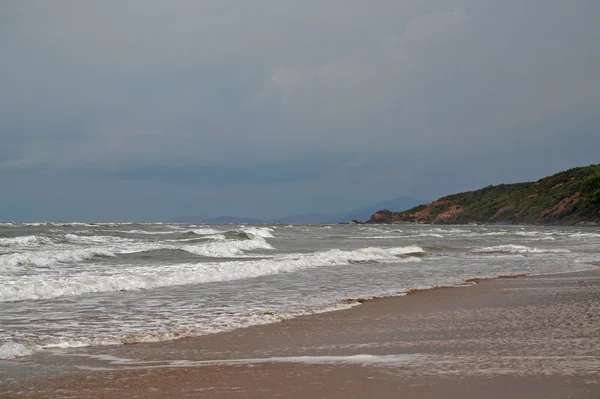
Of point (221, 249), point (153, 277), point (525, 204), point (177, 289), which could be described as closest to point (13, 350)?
point (177, 289)

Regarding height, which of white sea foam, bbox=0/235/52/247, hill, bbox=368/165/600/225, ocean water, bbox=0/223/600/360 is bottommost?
ocean water, bbox=0/223/600/360

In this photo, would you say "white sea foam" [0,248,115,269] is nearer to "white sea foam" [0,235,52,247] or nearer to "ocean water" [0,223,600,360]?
"ocean water" [0,223,600,360]

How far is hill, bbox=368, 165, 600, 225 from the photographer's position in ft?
310

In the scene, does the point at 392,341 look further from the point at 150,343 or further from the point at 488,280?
the point at 488,280

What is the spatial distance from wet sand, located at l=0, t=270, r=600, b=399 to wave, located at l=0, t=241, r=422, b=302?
5382 millimetres

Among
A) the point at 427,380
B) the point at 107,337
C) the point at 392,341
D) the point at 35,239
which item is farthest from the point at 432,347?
the point at 35,239

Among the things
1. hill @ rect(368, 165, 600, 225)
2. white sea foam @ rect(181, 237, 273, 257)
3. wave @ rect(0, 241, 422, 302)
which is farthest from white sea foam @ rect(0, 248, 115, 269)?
hill @ rect(368, 165, 600, 225)

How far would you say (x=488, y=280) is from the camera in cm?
1583

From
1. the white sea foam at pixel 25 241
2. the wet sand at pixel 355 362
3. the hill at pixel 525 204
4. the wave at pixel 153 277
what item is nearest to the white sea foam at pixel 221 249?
the wave at pixel 153 277

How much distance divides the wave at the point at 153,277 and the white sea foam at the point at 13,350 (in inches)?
190

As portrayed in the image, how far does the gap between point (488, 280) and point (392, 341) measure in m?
9.42

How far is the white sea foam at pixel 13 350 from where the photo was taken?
651cm

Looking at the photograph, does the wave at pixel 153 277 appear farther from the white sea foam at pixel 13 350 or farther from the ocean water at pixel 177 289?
the white sea foam at pixel 13 350

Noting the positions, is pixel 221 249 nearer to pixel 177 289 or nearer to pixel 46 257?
pixel 46 257
